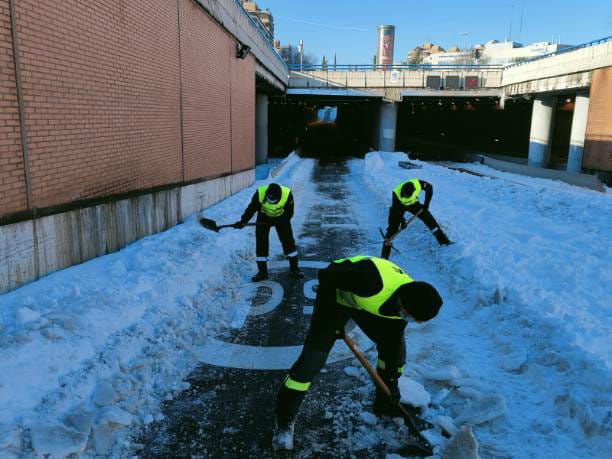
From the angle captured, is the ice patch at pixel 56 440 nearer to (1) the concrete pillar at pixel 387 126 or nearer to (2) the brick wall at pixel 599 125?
(2) the brick wall at pixel 599 125

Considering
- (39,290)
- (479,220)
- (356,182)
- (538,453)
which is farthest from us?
(356,182)

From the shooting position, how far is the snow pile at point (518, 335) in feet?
13.1

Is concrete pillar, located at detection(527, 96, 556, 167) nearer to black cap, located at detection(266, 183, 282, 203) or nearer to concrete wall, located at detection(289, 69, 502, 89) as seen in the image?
concrete wall, located at detection(289, 69, 502, 89)

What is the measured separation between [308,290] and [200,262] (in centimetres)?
192

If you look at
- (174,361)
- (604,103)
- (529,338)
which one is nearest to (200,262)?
(174,361)

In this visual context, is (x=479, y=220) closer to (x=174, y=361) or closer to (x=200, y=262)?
(x=200, y=262)

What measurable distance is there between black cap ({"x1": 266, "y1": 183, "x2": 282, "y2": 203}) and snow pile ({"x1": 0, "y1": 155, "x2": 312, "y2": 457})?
4.68 feet

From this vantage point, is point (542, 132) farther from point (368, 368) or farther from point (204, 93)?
point (368, 368)

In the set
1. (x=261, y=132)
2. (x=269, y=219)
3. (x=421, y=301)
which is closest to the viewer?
(x=421, y=301)

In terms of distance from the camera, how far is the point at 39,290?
6188 millimetres

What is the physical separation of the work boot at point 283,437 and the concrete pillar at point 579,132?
29.0m

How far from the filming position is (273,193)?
7.98 metres

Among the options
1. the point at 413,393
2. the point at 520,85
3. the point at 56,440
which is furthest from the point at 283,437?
the point at 520,85

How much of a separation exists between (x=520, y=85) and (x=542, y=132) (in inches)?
160
